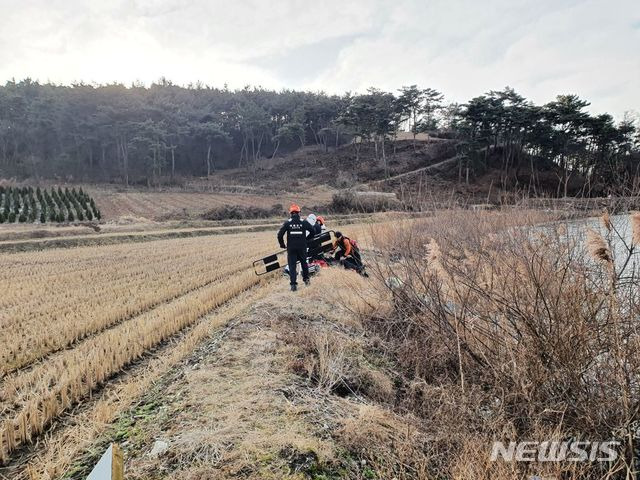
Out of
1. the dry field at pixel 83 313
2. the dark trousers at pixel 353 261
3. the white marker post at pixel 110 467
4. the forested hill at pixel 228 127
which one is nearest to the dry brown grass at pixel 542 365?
the white marker post at pixel 110 467

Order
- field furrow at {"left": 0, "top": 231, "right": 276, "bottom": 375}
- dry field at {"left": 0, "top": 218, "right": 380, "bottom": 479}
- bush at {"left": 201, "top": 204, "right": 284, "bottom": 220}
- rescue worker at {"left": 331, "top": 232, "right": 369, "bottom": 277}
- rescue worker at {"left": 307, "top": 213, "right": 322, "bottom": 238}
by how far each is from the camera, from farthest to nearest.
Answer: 1. bush at {"left": 201, "top": 204, "right": 284, "bottom": 220}
2. rescue worker at {"left": 307, "top": 213, "right": 322, "bottom": 238}
3. rescue worker at {"left": 331, "top": 232, "right": 369, "bottom": 277}
4. field furrow at {"left": 0, "top": 231, "right": 276, "bottom": 375}
5. dry field at {"left": 0, "top": 218, "right": 380, "bottom": 479}

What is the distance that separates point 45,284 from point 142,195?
3552 centimetres

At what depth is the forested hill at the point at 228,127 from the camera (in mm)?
42484

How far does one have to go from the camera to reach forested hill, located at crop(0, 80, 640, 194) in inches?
1673

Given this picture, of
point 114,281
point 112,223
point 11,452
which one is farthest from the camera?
point 112,223

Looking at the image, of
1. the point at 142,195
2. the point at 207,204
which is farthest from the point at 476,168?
the point at 142,195

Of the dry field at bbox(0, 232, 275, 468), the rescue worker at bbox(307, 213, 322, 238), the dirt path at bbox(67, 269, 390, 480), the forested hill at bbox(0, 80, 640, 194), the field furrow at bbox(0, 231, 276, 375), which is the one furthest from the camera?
the forested hill at bbox(0, 80, 640, 194)

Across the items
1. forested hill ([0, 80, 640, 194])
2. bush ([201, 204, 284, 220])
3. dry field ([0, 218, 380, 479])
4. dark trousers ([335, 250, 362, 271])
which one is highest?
forested hill ([0, 80, 640, 194])

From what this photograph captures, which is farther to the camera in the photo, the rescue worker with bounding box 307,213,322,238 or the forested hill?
the forested hill

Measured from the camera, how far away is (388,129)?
54000mm

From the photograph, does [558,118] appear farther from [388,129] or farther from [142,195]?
[142,195]

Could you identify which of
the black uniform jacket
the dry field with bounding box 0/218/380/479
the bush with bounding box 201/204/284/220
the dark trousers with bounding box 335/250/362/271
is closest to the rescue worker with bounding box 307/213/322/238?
the black uniform jacket

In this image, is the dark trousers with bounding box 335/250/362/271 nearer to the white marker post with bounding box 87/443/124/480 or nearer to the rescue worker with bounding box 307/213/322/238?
the rescue worker with bounding box 307/213/322/238

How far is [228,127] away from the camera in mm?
72125
